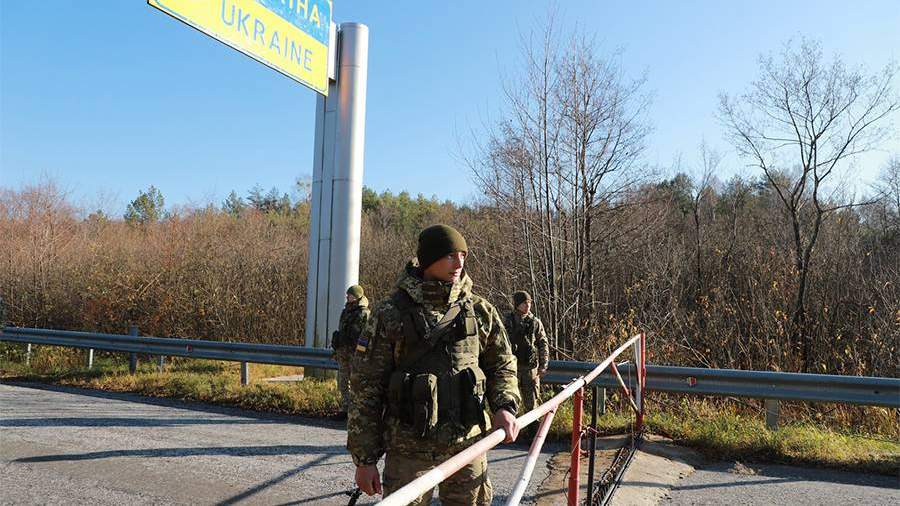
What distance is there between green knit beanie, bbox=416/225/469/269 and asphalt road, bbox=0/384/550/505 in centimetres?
248

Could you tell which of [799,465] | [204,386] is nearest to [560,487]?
[799,465]

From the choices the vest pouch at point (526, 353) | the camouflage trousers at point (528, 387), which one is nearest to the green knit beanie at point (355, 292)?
the vest pouch at point (526, 353)

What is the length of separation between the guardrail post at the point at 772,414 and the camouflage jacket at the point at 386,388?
4.55 metres

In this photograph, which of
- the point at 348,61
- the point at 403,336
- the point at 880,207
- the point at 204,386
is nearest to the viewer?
the point at 403,336

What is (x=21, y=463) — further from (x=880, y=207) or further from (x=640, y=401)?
(x=880, y=207)

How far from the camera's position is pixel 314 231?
9742mm

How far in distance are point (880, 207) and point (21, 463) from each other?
74.6 ft

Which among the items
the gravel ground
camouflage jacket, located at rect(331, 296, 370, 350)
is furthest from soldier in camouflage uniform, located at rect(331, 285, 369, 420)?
the gravel ground

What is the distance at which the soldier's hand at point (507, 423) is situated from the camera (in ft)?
7.78

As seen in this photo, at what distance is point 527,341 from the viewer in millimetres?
6551

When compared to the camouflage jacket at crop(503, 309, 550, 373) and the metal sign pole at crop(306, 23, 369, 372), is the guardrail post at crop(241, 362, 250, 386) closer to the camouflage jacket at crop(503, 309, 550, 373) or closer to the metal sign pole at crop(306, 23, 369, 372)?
the metal sign pole at crop(306, 23, 369, 372)

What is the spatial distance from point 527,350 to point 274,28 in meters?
5.45

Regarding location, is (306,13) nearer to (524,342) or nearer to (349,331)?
(349,331)

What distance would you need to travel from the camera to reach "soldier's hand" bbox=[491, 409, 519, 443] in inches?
93.4
